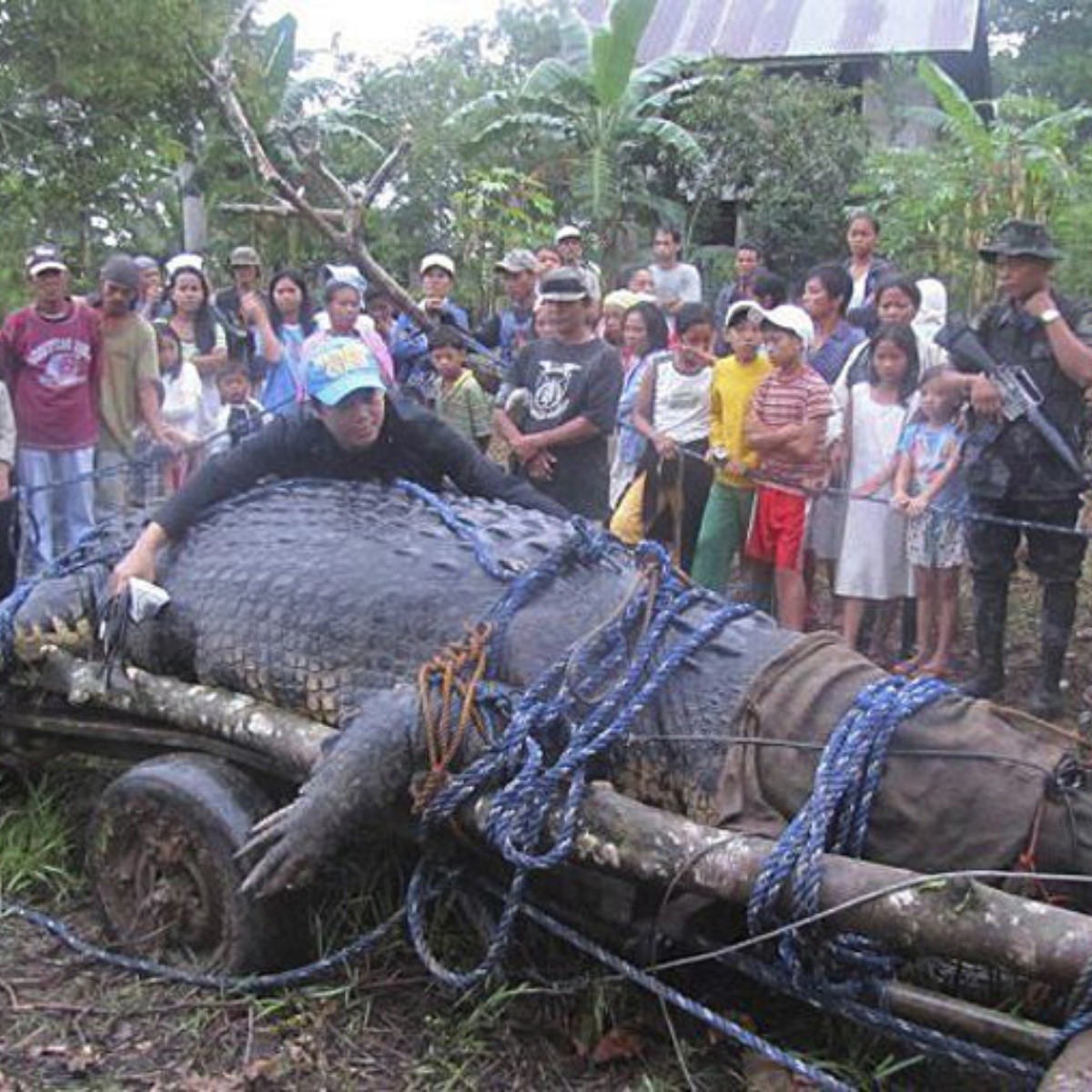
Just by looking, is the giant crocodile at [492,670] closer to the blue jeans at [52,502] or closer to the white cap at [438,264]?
the blue jeans at [52,502]

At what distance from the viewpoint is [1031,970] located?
7.80 ft

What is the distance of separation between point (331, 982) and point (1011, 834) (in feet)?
5.49

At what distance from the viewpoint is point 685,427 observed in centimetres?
636

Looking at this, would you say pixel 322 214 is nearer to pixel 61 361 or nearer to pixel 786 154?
pixel 61 361

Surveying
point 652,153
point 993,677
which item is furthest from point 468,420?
point 652,153

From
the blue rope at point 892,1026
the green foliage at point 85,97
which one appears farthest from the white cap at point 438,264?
the blue rope at point 892,1026

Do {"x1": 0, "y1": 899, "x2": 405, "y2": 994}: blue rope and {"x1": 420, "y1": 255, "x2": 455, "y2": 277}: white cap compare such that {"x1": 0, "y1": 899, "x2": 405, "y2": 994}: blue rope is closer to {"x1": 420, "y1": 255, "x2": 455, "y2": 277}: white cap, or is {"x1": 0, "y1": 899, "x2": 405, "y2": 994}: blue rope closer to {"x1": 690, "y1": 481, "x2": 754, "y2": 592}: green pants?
{"x1": 690, "y1": 481, "x2": 754, "y2": 592}: green pants

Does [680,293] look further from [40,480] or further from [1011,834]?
[1011,834]

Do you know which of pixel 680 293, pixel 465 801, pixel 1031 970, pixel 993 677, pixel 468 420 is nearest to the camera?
pixel 1031 970

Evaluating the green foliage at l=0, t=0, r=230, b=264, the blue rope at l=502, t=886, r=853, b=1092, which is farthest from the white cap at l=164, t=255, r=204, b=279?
the blue rope at l=502, t=886, r=853, b=1092

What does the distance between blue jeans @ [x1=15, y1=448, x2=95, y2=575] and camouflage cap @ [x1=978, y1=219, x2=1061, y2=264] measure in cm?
431

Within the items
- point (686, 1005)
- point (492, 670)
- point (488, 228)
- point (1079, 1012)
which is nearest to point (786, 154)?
point (488, 228)

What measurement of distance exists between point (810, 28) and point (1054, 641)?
15.9 meters

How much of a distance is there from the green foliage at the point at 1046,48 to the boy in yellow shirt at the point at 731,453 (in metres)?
20.7
